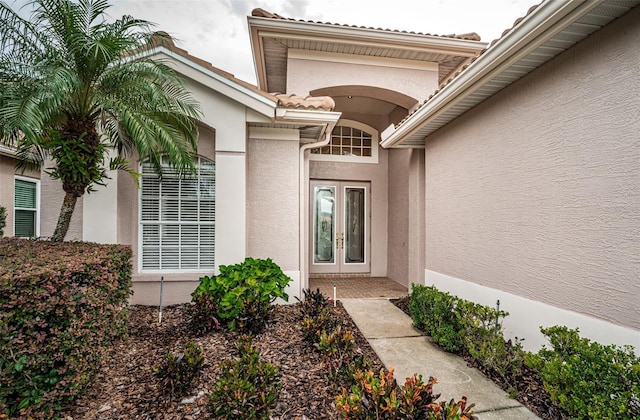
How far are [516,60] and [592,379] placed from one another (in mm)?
3564

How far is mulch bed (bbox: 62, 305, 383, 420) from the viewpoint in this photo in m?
3.00

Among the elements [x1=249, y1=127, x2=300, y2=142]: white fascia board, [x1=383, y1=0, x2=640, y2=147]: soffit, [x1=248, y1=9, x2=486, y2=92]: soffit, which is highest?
[x1=248, y1=9, x2=486, y2=92]: soffit

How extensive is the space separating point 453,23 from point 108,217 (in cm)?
1285

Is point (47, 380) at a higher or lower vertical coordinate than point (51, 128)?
lower

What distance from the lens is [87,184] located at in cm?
488

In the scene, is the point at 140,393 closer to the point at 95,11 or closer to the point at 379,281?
the point at 95,11

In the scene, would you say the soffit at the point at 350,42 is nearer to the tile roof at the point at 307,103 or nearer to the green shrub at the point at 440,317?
the tile roof at the point at 307,103

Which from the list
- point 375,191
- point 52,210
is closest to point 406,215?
point 375,191

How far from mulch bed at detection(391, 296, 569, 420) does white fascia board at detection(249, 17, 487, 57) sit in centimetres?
756

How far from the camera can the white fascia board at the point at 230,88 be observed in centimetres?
589

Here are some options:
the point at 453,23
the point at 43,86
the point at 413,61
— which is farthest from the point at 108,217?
the point at 453,23

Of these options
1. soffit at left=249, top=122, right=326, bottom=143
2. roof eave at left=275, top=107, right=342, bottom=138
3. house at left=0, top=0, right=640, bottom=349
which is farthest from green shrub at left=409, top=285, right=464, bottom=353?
soffit at left=249, top=122, right=326, bottom=143

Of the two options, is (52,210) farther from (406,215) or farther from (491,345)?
(406,215)

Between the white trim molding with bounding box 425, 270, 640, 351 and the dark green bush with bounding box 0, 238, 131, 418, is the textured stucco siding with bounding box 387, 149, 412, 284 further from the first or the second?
the dark green bush with bounding box 0, 238, 131, 418
